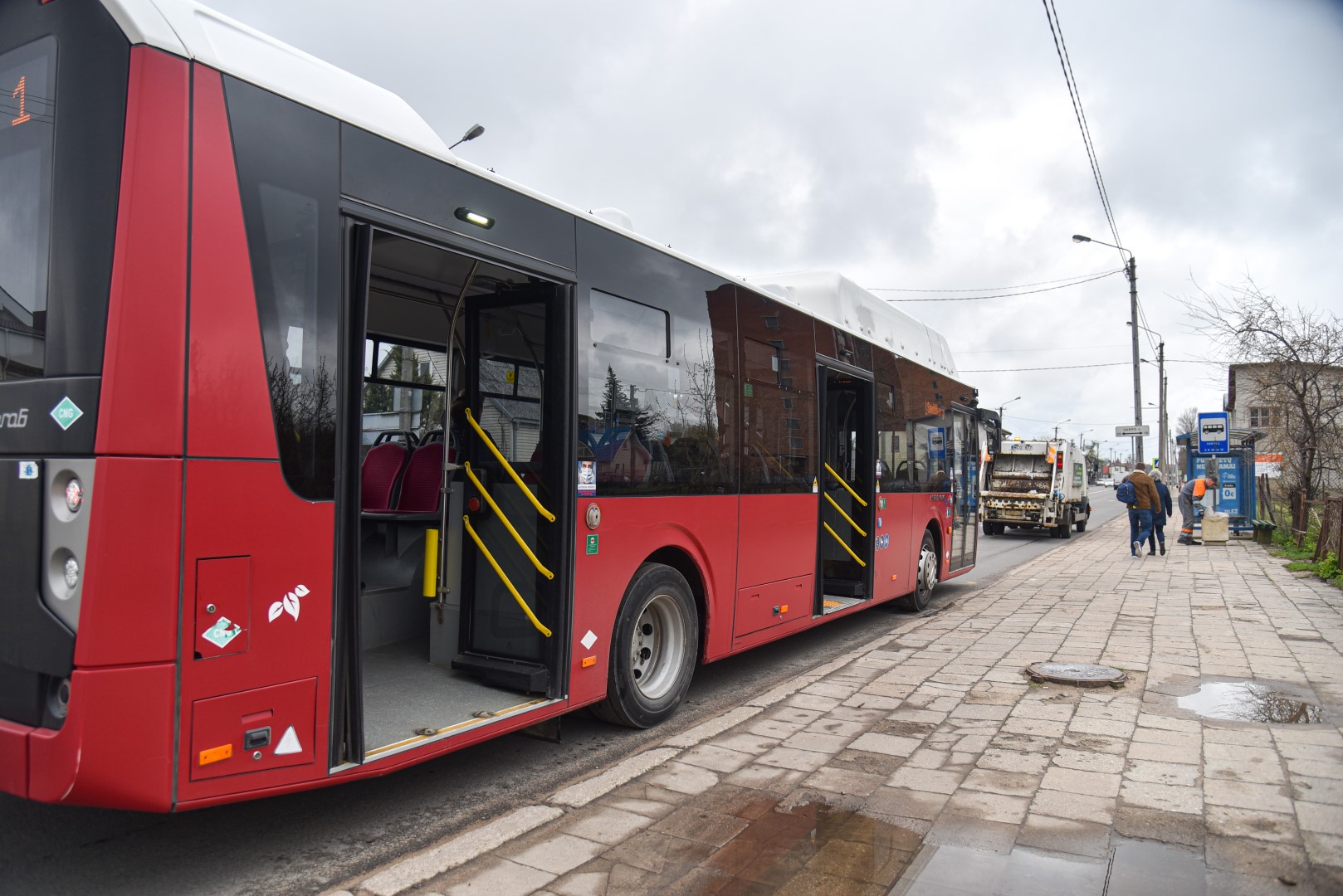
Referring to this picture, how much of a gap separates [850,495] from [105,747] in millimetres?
7608

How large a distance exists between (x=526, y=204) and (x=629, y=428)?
143cm

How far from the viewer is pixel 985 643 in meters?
8.52

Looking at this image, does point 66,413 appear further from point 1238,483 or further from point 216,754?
point 1238,483

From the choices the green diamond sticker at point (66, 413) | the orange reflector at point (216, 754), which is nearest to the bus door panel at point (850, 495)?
the orange reflector at point (216, 754)

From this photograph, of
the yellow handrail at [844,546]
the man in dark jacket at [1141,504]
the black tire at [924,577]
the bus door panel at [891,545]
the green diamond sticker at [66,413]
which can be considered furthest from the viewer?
the man in dark jacket at [1141,504]

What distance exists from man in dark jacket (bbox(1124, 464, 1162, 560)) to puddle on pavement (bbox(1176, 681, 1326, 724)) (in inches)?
444

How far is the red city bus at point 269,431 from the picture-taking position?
9.89ft

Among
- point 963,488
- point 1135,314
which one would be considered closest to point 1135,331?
point 1135,314

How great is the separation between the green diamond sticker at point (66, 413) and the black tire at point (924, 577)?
9.35 meters

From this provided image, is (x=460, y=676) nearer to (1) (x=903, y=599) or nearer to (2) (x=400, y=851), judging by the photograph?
(2) (x=400, y=851)

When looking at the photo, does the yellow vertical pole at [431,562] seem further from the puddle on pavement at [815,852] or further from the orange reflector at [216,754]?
the puddle on pavement at [815,852]

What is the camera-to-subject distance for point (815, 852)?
3.86 metres

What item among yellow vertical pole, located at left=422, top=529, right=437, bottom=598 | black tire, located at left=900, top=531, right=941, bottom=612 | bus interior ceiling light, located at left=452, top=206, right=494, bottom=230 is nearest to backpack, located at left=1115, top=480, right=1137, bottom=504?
black tire, located at left=900, top=531, right=941, bottom=612

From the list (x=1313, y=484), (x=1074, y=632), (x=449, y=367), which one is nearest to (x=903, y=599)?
(x=1074, y=632)
